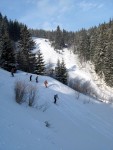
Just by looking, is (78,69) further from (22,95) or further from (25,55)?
(22,95)

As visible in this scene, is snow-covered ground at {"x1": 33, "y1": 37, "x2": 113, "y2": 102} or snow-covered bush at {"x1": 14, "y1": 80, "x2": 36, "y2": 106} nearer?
snow-covered bush at {"x1": 14, "y1": 80, "x2": 36, "y2": 106}

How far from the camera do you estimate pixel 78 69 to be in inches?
3629

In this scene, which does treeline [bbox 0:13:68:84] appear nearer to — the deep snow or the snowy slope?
the deep snow

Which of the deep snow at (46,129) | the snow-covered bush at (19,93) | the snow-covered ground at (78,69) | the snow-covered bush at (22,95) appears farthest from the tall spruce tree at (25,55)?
the snow-covered bush at (19,93)

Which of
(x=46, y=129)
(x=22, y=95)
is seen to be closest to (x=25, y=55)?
(x=22, y=95)

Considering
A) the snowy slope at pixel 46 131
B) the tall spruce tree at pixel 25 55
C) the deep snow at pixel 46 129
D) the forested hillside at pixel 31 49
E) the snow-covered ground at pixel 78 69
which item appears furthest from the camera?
the snow-covered ground at pixel 78 69

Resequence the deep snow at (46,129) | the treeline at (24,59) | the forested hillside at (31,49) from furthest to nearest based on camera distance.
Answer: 1. the forested hillside at (31,49)
2. the treeline at (24,59)
3. the deep snow at (46,129)

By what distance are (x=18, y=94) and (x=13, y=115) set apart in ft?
15.2

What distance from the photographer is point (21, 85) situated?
20.4m

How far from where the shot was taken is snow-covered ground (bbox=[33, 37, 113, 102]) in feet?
244

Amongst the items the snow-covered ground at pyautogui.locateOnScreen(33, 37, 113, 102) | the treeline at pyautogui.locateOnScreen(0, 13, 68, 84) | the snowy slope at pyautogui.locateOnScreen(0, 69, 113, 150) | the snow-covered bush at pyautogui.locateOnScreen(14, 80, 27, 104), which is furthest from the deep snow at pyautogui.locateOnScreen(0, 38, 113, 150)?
the snow-covered ground at pyautogui.locateOnScreen(33, 37, 113, 102)

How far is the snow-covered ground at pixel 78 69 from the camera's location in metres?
74.5

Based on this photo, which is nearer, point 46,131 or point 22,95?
point 46,131

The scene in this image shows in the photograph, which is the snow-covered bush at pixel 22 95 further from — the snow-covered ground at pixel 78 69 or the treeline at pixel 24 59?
the snow-covered ground at pixel 78 69
